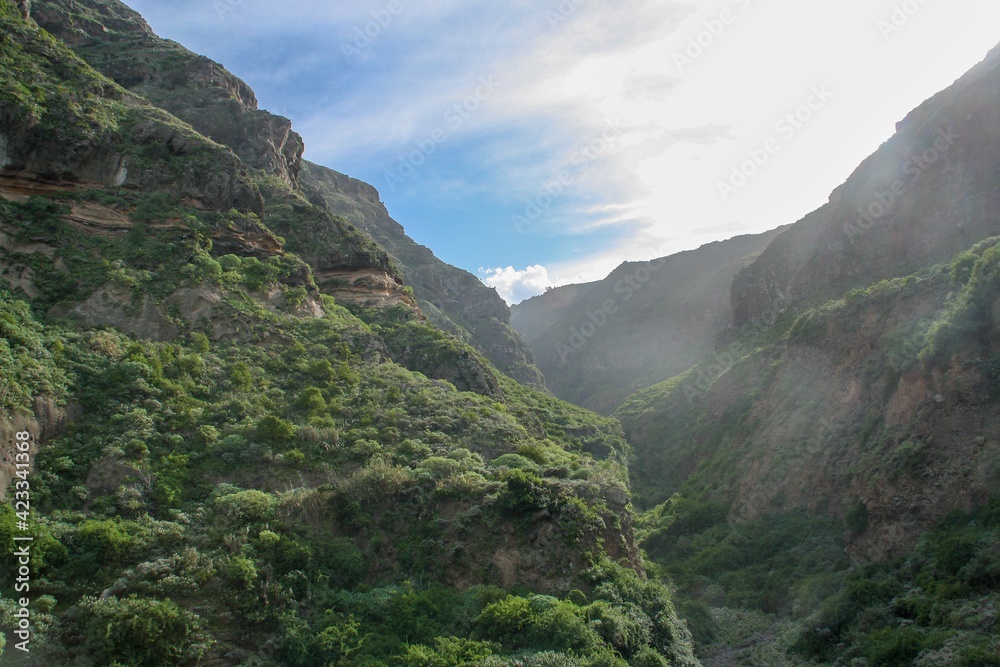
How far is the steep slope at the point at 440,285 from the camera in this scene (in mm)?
98125

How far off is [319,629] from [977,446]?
26015 millimetres

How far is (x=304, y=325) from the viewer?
3388 centimetres

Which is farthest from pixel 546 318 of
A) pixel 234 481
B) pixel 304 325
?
pixel 234 481

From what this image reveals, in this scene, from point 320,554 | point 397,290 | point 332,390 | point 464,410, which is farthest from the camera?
point 397,290

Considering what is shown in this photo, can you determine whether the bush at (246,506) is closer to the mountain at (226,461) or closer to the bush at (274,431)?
the mountain at (226,461)

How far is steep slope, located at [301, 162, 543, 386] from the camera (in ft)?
322

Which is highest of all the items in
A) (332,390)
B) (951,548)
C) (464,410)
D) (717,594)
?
(332,390)

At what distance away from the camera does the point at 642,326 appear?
130m

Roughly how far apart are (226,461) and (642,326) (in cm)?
11558

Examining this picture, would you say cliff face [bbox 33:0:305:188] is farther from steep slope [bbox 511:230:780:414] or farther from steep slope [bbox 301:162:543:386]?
steep slope [bbox 511:230:780:414]

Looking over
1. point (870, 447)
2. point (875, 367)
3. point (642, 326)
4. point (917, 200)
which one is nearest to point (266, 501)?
point (870, 447)

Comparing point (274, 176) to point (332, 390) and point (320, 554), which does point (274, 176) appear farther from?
point (320, 554)

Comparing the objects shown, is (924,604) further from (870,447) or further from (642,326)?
(642,326)

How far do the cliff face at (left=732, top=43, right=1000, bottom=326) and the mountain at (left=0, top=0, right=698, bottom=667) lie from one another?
1357 inches
